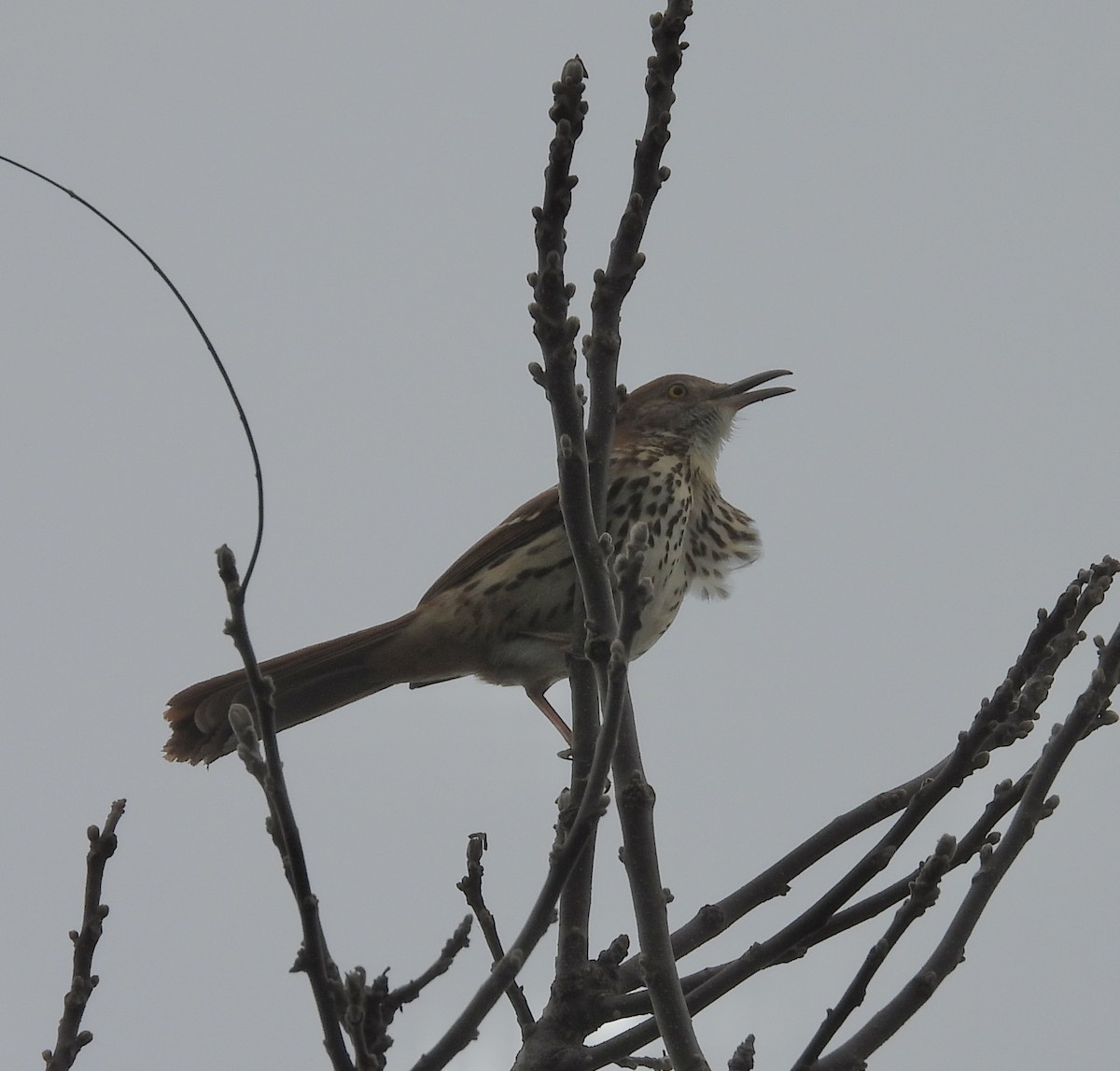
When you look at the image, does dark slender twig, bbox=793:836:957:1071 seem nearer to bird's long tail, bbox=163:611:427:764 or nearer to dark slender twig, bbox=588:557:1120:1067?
dark slender twig, bbox=588:557:1120:1067

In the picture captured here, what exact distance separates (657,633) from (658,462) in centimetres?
61

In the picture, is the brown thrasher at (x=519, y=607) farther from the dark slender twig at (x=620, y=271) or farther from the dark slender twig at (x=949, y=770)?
the dark slender twig at (x=620, y=271)

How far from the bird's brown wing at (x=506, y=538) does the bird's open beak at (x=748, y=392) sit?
3.25 feet

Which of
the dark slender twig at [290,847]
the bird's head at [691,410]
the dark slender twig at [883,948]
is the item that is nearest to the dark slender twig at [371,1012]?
the dark slender twig at [290,847]

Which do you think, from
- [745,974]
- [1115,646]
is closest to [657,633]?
[745,974]

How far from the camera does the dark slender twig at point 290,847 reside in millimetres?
1979

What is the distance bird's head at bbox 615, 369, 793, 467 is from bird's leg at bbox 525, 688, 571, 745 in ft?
3.51

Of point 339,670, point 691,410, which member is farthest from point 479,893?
point 691,410

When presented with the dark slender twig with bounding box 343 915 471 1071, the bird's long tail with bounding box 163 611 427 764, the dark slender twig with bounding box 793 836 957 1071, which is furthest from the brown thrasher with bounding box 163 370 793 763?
the dark slender twig with bounding box 343 915 471 1071

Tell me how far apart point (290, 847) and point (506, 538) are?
2.95m

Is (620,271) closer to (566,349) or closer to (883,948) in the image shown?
(566,349)

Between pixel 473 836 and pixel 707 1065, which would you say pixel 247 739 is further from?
pixel 473 836

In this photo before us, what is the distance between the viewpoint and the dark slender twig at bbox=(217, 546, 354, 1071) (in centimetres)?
198

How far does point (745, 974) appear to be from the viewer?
2904mm
